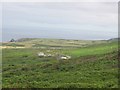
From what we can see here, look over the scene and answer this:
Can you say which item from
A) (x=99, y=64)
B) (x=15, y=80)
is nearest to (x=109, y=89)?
(x=15, y=80)

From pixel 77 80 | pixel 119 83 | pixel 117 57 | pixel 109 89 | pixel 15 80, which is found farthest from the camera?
pixel 117 57

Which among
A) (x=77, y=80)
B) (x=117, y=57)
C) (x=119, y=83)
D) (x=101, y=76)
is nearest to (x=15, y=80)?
(x=77, y=80)

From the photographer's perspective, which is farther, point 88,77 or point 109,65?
point 109,65

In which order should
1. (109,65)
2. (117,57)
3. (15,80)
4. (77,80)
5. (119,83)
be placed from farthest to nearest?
(117,57) → (109,65) → (15,80) → (77,80) → (119,83)

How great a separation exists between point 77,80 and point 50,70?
356 inches

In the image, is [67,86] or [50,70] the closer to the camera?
[67,86]

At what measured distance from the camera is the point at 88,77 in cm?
2962

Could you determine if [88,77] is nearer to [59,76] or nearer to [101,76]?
[101,76]

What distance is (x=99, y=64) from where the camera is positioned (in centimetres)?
3697

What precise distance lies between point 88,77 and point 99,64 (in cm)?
766

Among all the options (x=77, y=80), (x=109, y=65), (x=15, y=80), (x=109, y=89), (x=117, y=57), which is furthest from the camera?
(x=117, y=57)

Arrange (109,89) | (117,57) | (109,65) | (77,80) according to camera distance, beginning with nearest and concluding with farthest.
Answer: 1. (109,89)
2. (77,80)
3. (109,65)
4. (117,57)

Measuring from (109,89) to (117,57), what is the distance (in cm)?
1569

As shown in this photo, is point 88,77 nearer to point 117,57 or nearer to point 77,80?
point 77,80
